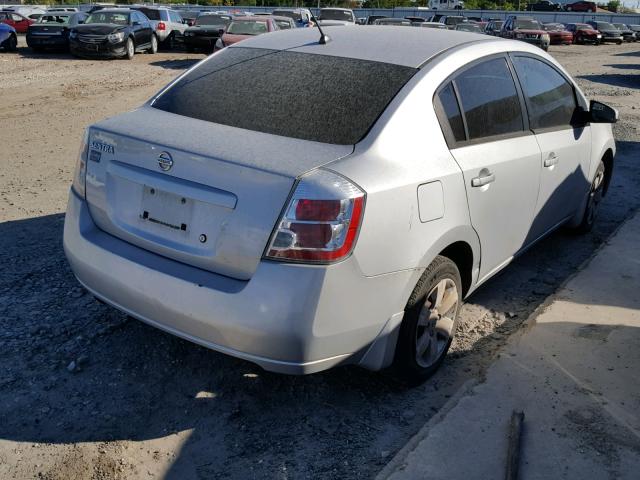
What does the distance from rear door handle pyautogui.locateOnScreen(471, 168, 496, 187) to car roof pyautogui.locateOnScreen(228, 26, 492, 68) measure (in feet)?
2.16

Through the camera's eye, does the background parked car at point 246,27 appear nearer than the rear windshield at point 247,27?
Yes

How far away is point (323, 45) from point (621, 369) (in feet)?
7.89

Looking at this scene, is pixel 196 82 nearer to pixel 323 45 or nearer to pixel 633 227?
pixel 323 45

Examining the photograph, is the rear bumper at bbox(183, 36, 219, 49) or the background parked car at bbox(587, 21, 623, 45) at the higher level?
the background parked car at bbox(587, 21, 623, 45)

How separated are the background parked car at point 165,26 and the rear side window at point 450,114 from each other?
70.8 ft

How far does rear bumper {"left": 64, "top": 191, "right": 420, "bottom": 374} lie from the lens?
2793 mm

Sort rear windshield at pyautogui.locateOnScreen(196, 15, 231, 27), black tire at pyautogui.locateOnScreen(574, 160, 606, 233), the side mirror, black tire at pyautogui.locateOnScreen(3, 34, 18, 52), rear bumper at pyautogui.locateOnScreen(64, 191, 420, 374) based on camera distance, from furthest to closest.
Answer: rear windshield at pyautogui.locateOnScreen(196, 15, 231, 27)
black tire at pyautogui.locateOnScreen(3, 34, 18, 52)
black tire at pyautogui.locateOnScreen(574, 160, 606, 233)
the side mirror
rear bumper at pyautogui.locateOnScreen(64, 191, 420, 374)

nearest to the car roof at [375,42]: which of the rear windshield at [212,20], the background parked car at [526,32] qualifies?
the rear windshield at [212,20]

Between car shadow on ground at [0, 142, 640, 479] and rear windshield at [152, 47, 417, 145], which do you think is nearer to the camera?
car shadow on ground at [0, 142, 640, 479]

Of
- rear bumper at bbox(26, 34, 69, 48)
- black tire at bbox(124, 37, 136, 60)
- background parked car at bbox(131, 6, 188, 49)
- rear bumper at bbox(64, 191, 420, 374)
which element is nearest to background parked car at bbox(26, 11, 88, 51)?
rear bumper at bbox(26, 34, 69, 48)

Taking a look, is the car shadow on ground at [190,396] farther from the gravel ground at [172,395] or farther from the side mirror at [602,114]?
the side mirror at [602,114]

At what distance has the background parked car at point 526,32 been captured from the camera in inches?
1215

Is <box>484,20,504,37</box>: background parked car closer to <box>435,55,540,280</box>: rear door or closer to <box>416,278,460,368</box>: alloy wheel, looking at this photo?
<box>435,55,540,280</box>: rear door

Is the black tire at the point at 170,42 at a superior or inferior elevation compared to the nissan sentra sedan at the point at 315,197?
inferior
